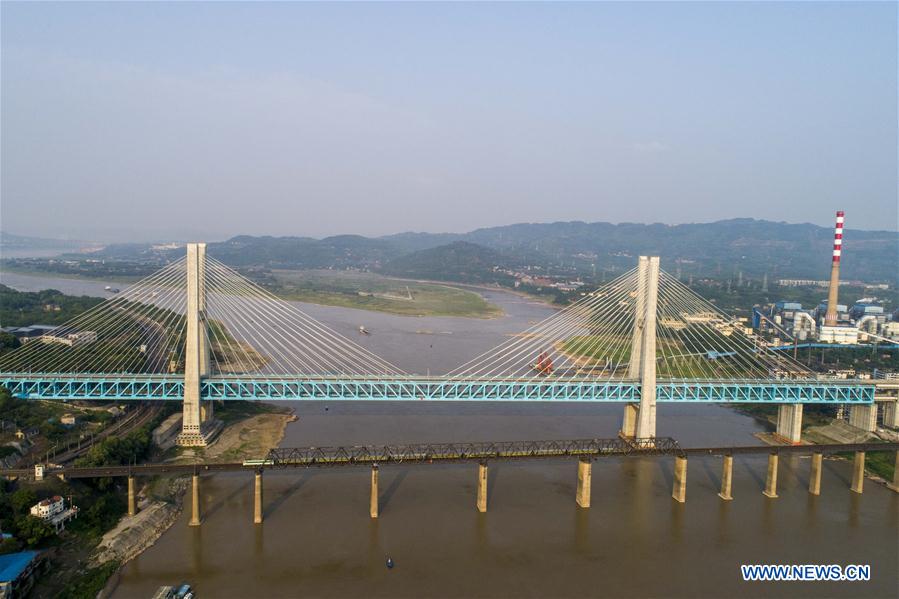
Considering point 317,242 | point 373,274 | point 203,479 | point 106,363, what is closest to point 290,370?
point 106,363

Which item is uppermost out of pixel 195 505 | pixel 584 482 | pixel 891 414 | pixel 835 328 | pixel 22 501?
pixel 835 328

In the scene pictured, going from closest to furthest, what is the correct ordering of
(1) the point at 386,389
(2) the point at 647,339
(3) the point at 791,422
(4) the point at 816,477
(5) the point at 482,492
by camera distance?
(5) the point at 482,492
(4) the point at 816,477
(2) the point at 647,339
(1) the point at 386,389
(3) the point at 791,422

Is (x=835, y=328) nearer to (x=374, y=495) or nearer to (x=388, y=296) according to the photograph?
(x=374, y=495)

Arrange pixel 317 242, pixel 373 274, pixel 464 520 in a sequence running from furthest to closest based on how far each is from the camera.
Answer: pixel 317 242 < pixel 373 274 < pixel 464 520

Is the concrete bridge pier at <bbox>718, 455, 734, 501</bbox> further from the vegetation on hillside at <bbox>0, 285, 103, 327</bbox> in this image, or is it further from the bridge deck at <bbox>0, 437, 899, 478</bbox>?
the vegetation on hillside at <bbox>0, 285, 103, 327</bbox>

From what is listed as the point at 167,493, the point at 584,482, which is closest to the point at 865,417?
the point at 584,482

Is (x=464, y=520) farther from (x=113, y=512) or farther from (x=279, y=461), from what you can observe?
(x=113, y=512)

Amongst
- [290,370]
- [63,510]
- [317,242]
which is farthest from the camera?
[317,242]
